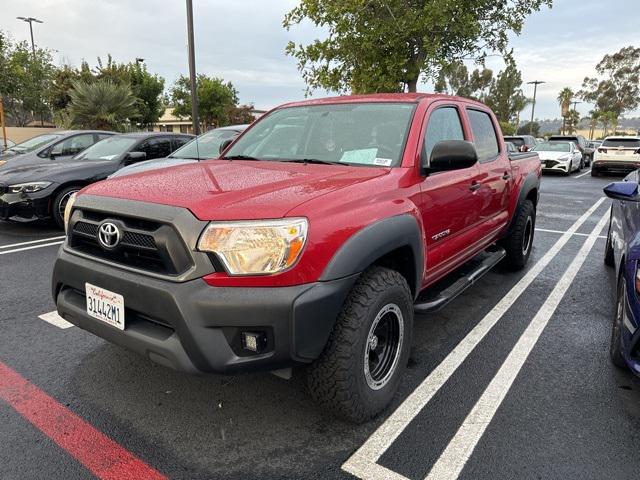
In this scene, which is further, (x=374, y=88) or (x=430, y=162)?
(x=374, y=88)

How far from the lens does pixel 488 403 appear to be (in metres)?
2.64

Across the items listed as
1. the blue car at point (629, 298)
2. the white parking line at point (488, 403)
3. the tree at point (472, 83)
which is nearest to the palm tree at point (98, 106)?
the white parking line at point (488, 403)

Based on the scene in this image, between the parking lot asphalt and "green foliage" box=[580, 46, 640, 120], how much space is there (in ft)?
207

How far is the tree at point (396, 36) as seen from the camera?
11672 millimetres

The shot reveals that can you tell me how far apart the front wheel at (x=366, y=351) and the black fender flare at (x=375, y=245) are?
15 cm

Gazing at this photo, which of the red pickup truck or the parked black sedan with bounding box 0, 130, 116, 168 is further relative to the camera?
the parked black sedan with bounding box 0, 130, 116, 168

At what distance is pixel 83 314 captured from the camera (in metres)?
2.35

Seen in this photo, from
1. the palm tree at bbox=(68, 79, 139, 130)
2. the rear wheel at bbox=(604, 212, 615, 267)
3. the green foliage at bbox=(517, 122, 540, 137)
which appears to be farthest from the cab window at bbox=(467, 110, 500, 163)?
the green foliage at bbox=(517, 122, 540, 137)

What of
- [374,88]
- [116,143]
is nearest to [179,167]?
[116,143]

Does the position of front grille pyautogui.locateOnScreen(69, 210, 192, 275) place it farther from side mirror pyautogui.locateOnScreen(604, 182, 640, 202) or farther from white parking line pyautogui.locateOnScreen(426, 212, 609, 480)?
side mirror pyautogui.locateOnScreen(604, 182, 640, 202)

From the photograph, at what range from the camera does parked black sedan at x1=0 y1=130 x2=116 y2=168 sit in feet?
27.1

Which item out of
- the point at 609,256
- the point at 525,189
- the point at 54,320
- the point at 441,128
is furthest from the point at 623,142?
the point at 54,320

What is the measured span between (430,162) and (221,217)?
56.4 inches

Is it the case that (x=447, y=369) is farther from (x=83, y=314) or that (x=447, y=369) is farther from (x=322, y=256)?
(x=83, y=314)
